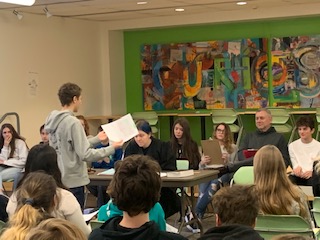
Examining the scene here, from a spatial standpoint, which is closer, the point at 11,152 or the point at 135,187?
the point at 135,187

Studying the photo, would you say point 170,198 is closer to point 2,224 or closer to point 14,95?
point 2,224

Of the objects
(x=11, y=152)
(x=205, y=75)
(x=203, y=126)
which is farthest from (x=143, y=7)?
(x=11, y=152)

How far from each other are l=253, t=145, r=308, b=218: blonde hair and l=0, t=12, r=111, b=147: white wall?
6.19 metres

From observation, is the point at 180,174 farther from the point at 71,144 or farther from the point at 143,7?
the point at 143,7

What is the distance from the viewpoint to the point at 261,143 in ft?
24.4

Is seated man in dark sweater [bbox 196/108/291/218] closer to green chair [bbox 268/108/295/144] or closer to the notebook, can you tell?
the notebook

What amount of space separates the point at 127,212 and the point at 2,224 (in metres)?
1.31

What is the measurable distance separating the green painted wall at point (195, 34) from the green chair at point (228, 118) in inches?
26.2

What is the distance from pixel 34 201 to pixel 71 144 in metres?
1.97

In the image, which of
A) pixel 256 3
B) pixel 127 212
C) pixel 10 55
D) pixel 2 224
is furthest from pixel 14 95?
pixel 127 212

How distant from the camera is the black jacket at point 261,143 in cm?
717

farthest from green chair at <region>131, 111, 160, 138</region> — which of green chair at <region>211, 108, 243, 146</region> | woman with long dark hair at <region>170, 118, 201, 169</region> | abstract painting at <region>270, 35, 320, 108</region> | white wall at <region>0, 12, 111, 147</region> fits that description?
woman with long dark hair at <region>170, 118, 201, 169</region>

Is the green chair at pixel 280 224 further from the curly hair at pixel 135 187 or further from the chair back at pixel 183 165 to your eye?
the chair back at pixel 183 165

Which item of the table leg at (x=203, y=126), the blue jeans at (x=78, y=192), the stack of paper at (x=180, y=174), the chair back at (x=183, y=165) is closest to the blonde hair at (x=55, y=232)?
the blue jeans at (x=78, y=192)
